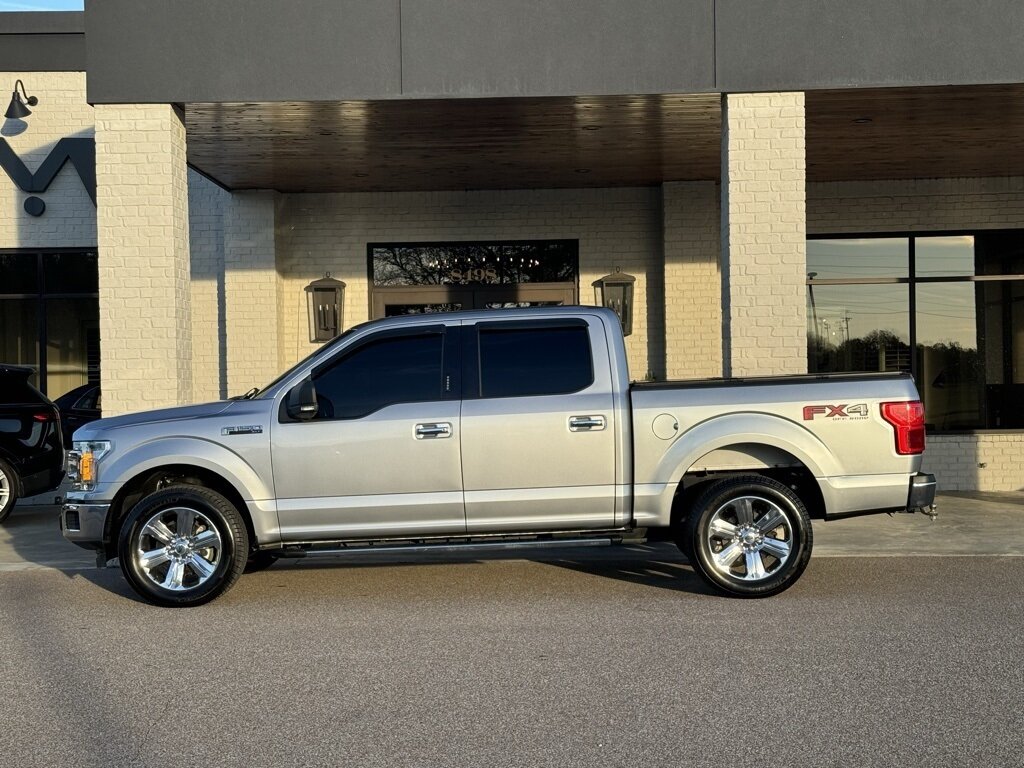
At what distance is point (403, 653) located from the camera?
21.9ft

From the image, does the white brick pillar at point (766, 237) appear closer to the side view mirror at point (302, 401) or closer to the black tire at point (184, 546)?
the side view mirror at point (302, 401)

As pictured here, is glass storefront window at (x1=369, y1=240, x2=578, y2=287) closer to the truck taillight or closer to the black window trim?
the black window trim

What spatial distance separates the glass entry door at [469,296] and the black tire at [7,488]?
5.15 meters

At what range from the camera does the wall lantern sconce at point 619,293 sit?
15.1 metres

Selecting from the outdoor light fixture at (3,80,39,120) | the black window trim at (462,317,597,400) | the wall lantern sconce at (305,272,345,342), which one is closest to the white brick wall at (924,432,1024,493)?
the wall lantern sconce at (305,272,345,342)

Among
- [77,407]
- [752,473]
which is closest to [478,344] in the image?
[752,473]

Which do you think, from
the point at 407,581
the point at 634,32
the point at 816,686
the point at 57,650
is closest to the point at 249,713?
the point at 57,650

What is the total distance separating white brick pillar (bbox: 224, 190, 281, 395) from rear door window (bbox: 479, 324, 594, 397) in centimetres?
766

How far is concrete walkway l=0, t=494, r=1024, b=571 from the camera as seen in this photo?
33.4 ft

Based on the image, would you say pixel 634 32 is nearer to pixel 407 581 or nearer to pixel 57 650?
pixel 407 581

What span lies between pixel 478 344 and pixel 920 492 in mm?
3327

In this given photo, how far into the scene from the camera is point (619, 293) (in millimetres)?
15242

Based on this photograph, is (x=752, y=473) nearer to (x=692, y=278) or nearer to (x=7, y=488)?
(x=692, y=278)

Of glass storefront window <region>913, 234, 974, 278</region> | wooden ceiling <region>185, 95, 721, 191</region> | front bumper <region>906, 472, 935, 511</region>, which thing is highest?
wooden ceiling <region>185, 95, 721, 191</region>
